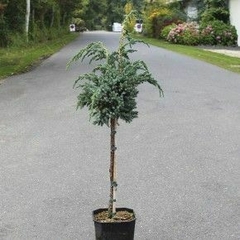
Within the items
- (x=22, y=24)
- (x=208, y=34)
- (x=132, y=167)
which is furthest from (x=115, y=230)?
(x=208, y=34)

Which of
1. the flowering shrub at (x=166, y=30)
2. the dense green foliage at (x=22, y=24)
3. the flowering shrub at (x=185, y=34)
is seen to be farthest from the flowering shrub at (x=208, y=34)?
the dense green foliage at (x=22, y=24)

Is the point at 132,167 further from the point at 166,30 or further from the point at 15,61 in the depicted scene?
the point at 166,30

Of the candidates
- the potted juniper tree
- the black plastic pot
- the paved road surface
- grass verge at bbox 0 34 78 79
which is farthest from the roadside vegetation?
the black plastic pot

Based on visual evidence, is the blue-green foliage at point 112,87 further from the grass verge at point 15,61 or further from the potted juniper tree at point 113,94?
the grass verge at point 15,61

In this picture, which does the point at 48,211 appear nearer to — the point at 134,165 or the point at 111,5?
the point at 134,165

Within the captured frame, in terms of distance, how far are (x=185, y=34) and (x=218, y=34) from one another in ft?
7.37

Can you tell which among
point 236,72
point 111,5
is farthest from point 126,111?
point 111,5

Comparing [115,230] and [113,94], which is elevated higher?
[113,94]

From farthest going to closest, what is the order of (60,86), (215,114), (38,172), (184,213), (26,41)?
(26,41) → (60,86) → (215,114) → (38,172) → (184,213)

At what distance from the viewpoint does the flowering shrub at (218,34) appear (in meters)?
31.5

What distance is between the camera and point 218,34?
31750mm

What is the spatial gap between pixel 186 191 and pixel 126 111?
6.73ft

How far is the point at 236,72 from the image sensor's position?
53.6 feet

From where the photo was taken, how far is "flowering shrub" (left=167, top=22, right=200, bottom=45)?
32.6 m
